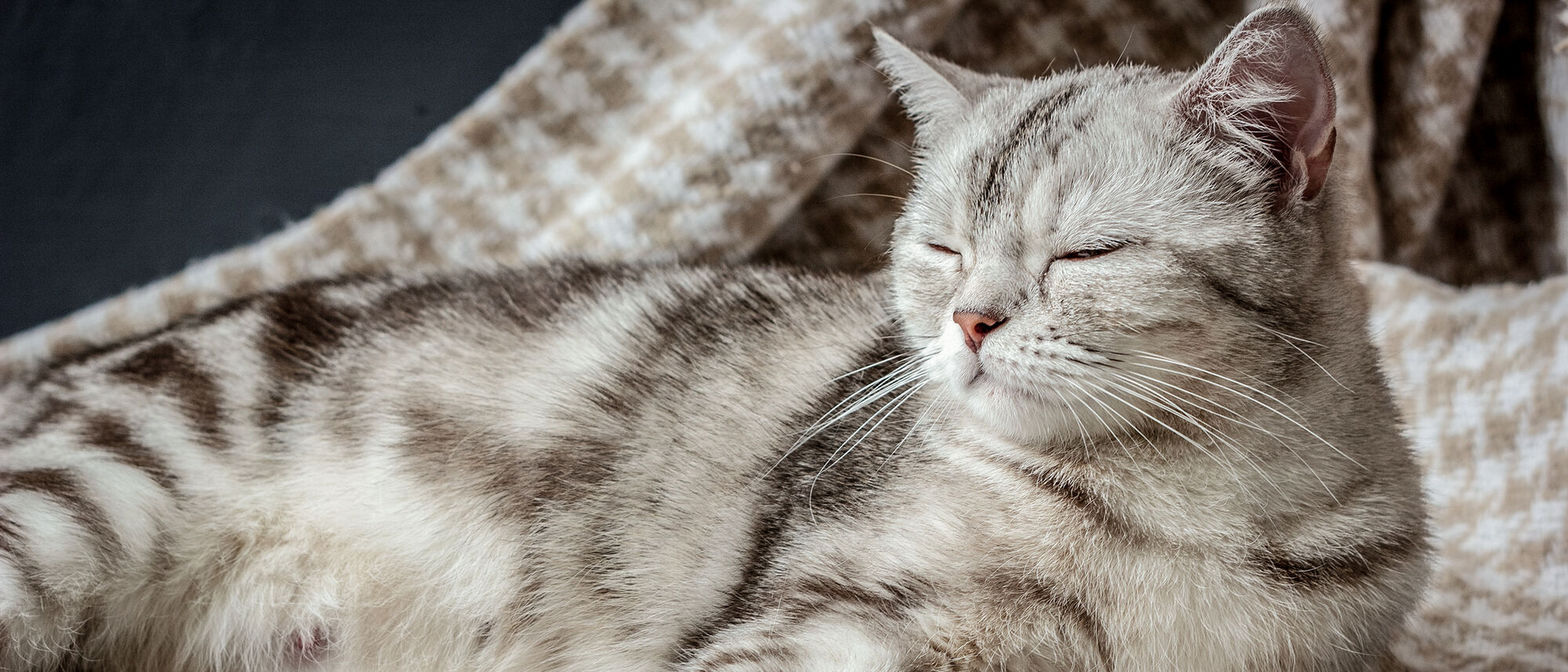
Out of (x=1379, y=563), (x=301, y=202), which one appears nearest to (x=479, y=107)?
(x=301, y=202)

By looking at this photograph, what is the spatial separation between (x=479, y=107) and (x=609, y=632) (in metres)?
1.24

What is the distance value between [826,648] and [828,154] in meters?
1.24

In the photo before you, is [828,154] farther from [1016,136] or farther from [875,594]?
[875,594]

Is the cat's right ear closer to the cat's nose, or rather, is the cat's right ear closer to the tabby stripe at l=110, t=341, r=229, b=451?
the cat's nose

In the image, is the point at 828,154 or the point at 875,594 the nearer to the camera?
the point at 875,594

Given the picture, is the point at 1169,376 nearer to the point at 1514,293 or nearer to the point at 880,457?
the point at 880,457

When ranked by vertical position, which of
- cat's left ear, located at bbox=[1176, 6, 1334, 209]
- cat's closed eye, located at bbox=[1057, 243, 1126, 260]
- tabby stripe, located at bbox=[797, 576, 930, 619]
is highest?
cat's left ear, located at bbox=[1176, 6, 1334, 209]

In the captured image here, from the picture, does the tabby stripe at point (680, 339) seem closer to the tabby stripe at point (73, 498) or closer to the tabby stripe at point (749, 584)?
the tabby stripe at point (749, 584)

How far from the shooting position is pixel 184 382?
1557 millimetres

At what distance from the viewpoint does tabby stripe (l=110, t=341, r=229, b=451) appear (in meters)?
1.53

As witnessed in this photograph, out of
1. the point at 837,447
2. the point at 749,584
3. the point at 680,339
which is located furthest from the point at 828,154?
the point at 749,584

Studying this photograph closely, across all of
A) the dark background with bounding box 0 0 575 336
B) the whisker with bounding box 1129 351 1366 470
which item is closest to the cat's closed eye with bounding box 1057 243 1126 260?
the whisker with bounding box 1129 351 1366 470

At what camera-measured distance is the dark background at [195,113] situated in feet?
7.12

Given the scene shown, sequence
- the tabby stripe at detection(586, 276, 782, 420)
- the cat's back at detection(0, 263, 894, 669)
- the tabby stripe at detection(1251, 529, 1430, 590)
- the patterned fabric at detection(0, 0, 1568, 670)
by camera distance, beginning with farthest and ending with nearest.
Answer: the patterned fabric at detection(0, 0, 1568, 670) < the tabby stripe at detection(586, 276, 782, 420) < the cat's back at detection(0, 263, 894, 669) < the tabby stripe at detection(1251, 529, 1430, 590)
